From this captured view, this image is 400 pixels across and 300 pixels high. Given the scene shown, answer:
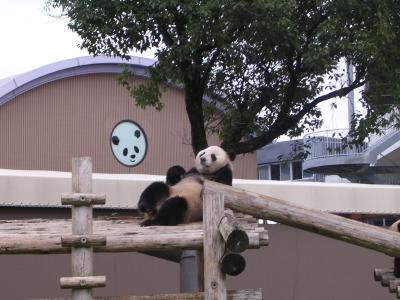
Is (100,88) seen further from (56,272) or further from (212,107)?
(56,272)

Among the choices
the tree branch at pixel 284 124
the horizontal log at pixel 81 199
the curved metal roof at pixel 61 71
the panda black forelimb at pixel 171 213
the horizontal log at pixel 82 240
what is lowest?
the horizontal log at pixel 82 240

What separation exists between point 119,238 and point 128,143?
12672 millimetres

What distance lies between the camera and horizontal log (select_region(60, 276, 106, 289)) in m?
5.04

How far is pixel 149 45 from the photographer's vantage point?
10992 millimetres

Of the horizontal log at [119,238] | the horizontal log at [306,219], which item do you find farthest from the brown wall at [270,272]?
the horizontal log at [306,219]

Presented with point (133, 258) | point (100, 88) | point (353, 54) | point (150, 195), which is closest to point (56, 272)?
point (133, 258)

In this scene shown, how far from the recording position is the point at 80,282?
5051mm

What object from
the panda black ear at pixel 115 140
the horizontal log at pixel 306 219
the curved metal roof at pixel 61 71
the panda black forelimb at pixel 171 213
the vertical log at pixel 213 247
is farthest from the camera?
the panda black ear at pixel 115 140

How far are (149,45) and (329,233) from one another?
5.88 metres

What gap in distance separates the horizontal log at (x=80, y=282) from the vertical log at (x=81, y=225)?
53mm

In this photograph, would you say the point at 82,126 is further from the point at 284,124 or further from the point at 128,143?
the point at 284,124

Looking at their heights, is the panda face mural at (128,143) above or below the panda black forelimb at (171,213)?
above

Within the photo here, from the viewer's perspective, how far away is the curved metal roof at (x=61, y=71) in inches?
641

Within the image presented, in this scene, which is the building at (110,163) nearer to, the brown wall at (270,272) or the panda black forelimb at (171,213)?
the brown wall at (270,272)
